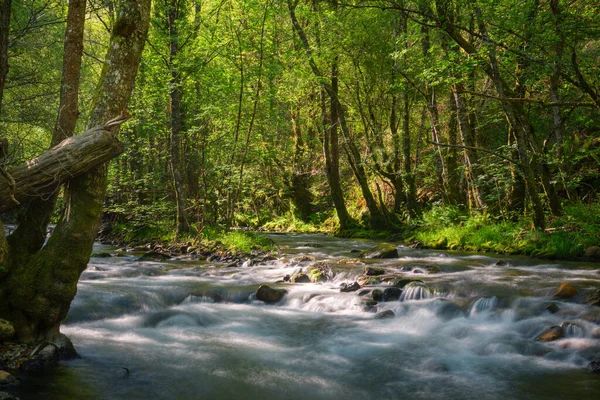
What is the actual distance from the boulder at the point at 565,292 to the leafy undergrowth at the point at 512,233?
13.6 feet

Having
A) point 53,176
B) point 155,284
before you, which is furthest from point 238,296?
point 53,176

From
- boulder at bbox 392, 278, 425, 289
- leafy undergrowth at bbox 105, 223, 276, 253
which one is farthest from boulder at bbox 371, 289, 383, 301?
leafy undergrowth at bbox 105, 223, 276, 253

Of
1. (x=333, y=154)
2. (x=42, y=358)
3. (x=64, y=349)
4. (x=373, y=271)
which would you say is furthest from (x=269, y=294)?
(x=333, y=154)

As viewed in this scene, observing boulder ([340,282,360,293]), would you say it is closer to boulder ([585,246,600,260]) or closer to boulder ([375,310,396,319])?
boulder ([375,310,396,319])

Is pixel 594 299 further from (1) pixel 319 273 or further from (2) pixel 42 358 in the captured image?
(2) pixel 42 358

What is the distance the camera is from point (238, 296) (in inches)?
399

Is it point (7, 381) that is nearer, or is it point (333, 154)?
point (7, 381)

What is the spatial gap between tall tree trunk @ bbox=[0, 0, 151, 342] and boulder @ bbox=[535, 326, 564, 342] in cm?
652

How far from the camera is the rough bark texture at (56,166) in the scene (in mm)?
5098

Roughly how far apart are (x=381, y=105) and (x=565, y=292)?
14.5m

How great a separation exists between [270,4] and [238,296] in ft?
34.8

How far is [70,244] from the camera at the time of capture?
A: 544 cm

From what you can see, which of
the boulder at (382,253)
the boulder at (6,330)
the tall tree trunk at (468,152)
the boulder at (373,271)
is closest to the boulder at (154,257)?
the boulder at (382,253)

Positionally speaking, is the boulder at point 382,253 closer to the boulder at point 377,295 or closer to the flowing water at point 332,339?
the flowing water at point 332,339
